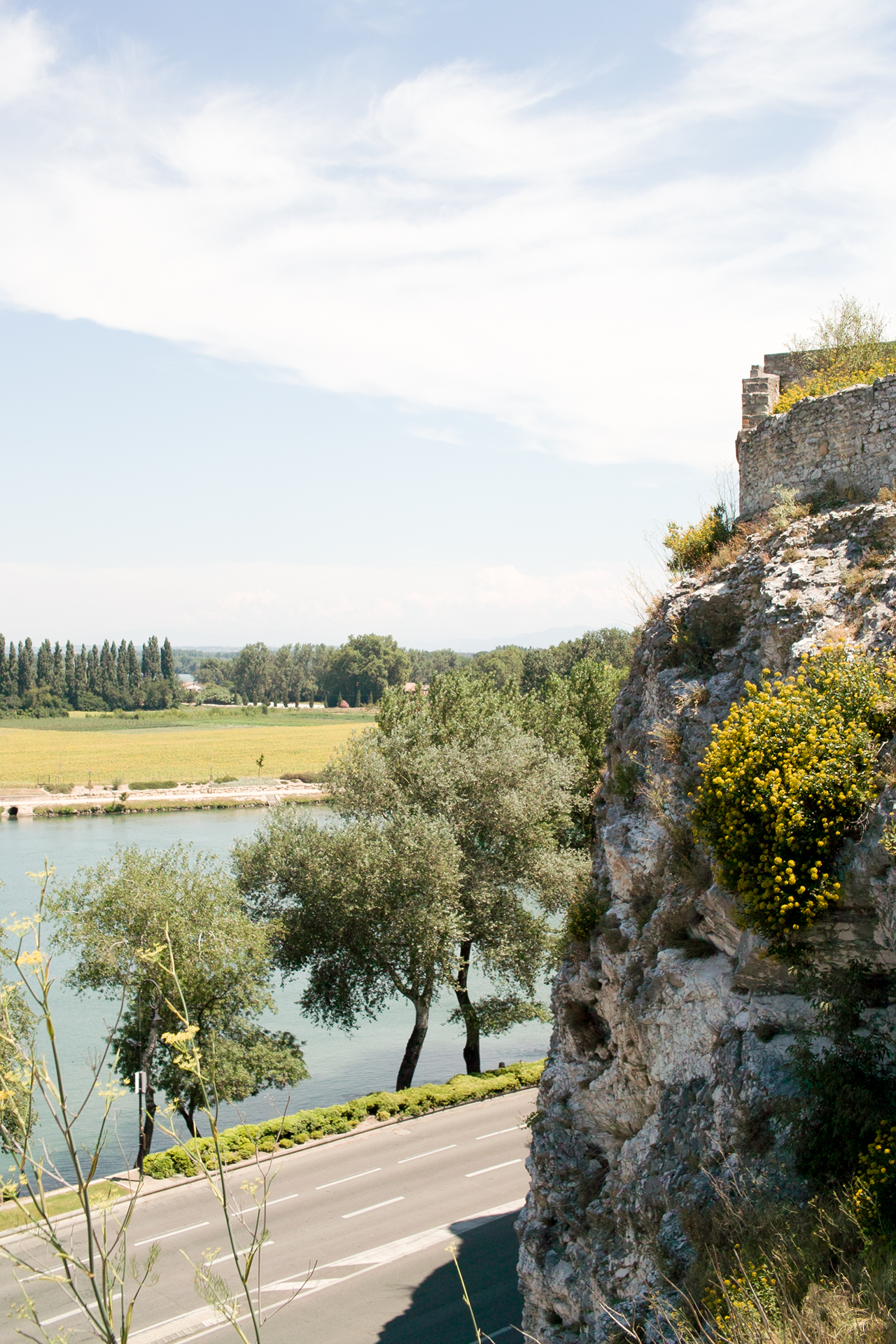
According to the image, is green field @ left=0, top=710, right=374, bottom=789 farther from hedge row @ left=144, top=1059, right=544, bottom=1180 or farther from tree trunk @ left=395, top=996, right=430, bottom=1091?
hedge row @ left=144, top=1059, right=544, bottom=1180

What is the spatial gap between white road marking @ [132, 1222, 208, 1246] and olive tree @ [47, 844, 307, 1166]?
368cm

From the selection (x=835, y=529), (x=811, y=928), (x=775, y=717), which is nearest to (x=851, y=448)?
(x=835, y=529)

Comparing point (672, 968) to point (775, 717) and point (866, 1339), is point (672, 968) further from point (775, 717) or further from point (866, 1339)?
point (866, 1339)

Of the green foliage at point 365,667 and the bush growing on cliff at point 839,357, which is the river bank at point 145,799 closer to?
the bush growing on cliff at point 839,357

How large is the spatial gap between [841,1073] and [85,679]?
166 meters

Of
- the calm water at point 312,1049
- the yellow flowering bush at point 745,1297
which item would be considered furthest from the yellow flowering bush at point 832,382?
the calm water at point 312,1049

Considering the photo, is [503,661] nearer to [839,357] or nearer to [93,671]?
[93,671]

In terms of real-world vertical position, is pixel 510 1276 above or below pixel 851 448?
below

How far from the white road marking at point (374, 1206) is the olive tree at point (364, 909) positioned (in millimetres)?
6906

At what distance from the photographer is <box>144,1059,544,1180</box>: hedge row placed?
1989 cm

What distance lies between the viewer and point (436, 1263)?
16484 millimetres

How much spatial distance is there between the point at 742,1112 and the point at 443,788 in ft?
62.9

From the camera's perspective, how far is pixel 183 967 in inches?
883

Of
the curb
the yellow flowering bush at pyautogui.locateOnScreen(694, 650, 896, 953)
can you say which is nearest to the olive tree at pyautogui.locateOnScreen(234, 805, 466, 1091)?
the curb
